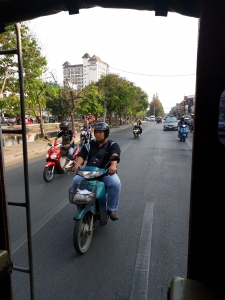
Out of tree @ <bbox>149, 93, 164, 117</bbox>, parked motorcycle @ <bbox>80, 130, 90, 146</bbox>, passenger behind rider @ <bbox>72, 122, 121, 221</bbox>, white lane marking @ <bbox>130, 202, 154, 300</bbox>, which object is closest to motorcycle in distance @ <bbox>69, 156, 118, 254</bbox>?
passenger behind rider @ <bbox>72, 122, 121, 221</bbox>

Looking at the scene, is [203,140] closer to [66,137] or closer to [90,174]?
[90,174]

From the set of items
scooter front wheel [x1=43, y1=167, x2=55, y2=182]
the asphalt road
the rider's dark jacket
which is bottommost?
the asphalt road

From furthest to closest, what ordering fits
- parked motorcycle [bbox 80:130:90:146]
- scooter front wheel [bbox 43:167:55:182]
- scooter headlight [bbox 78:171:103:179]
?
parked motorcycle [bbox 80:130:90:146], scooter front wheel [bbox 43:167:55:182], scooter headlight [bbox 78:171:103:179]

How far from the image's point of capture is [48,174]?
6.87 m

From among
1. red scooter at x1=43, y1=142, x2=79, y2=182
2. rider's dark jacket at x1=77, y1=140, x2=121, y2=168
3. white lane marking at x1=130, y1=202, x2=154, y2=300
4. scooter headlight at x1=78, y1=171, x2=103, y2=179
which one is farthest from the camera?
red scooter at x1=43, y1=142, x2=79, y2=182

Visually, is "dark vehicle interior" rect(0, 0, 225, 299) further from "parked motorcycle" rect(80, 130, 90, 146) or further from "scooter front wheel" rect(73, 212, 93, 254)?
"parked motorcycle" rect(80, 130, 90, 146)

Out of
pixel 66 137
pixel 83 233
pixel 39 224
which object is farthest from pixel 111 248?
pixel 66 137

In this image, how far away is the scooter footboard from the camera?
3166mm

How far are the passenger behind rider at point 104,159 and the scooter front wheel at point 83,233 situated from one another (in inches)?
18.4

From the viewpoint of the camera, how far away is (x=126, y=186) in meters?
6.41

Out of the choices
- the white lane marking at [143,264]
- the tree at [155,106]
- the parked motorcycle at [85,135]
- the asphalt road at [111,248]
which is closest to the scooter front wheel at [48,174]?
the asphalt road at [111,248]

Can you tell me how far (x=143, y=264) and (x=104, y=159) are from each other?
5.09 ft

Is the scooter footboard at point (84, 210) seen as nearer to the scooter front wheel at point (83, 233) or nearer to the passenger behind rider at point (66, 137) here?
the scooter front wheel at point (83, 233)

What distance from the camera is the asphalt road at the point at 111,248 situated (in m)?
2.62
